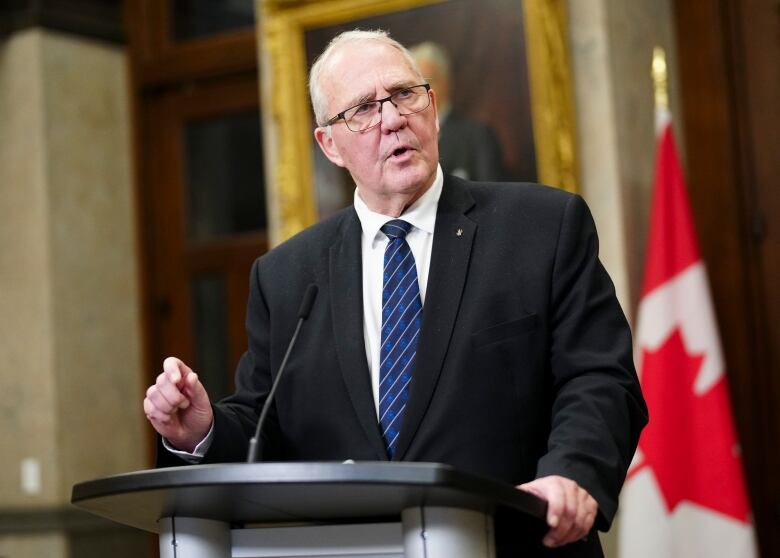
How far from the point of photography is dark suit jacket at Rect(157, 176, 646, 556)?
217 cm

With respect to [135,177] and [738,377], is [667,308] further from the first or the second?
[135,177]

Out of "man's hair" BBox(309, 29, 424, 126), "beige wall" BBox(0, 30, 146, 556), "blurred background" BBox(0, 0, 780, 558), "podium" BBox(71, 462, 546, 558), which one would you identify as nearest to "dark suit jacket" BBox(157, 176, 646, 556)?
"podium" BBox(71, 462, 546, 558)

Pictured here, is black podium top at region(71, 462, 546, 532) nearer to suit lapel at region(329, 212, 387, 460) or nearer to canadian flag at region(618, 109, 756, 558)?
suit lapel at region(329, 212, 387, 460)

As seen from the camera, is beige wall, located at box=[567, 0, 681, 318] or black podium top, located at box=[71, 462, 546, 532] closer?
black podium top, located at box=[71, 462, 546, 532]

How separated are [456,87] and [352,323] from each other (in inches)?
110

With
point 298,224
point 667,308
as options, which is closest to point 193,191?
point 298,224

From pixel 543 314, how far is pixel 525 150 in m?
2.65

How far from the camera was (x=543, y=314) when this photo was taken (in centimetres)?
227

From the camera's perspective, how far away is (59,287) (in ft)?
21.7

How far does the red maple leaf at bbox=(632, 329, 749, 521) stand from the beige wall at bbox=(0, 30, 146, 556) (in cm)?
347

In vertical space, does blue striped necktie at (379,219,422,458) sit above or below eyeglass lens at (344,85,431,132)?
below

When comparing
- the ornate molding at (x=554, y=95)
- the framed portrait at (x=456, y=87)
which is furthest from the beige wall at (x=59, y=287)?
the ornate molding at (x=554, y=95)

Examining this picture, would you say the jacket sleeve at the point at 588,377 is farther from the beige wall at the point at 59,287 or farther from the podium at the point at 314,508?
the beige wall at the point at 59,287

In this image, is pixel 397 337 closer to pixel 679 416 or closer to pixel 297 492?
pixel 297 492
